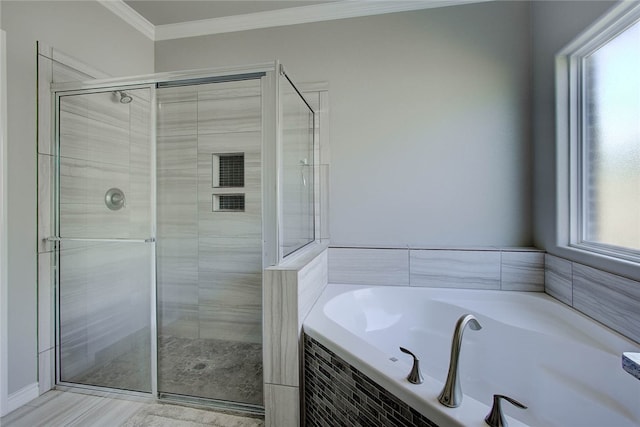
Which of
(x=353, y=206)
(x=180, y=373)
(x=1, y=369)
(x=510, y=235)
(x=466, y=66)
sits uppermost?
(x=466, y=66)

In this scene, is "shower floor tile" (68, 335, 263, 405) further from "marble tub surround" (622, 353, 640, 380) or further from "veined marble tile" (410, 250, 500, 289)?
"marble tub surround" (622, 353, 640, 380)

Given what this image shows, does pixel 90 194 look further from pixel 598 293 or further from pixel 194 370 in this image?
pixel 598 293

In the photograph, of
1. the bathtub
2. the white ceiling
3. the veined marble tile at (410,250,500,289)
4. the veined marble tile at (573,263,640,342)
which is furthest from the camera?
the white ceiling

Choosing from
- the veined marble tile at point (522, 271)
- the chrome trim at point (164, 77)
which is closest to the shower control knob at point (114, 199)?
the chrome trim at point (164, 77)

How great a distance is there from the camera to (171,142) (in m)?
1.85

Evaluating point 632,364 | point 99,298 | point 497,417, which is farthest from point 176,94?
point 632,364

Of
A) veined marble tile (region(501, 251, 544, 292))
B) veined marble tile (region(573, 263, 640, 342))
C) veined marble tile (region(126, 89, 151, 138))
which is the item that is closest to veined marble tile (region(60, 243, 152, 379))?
veined marble tile (region(126, 89, 151, 138))

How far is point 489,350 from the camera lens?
158 cm

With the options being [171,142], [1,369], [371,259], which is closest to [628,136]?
[371,259]

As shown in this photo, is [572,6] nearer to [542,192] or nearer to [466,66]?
[466,66]

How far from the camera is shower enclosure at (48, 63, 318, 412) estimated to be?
1732 mm

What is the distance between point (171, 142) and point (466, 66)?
2.09m

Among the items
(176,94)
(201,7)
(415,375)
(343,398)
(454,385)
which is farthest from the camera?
(201,7)

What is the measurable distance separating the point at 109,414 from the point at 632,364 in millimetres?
2182
